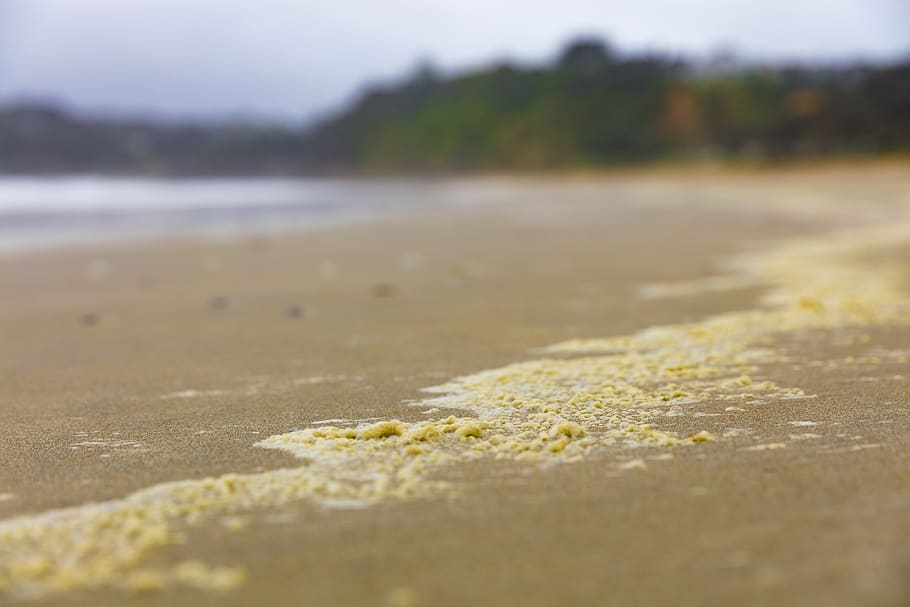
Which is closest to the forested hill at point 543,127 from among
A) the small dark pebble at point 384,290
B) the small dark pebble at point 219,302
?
the small dark pebble at point 384,290

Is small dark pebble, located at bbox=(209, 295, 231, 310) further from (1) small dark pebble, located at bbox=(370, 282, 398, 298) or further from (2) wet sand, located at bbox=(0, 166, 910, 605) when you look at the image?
(1) small dark pebble, located at bbox=(370, 282, 398, 298)

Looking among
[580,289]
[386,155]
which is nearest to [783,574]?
[580,289]

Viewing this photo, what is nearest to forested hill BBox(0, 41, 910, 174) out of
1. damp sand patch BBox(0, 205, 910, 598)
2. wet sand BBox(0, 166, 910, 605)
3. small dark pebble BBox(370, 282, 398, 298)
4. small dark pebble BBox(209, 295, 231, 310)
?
small dark pebble BBox(370, 282, 398, 298)

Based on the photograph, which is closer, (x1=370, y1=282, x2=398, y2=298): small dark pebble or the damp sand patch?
the damp sand patch

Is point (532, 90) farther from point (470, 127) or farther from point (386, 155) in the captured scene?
point (386, 155)

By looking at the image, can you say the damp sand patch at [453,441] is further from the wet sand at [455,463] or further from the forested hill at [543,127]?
the forested hill at [543,127]

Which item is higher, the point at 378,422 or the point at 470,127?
the point at 470,127
